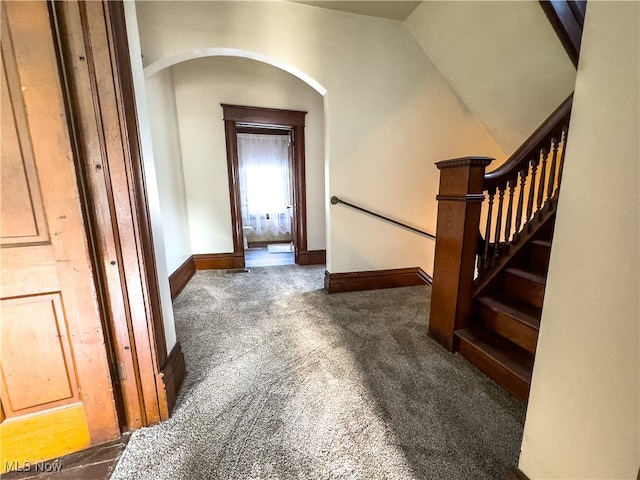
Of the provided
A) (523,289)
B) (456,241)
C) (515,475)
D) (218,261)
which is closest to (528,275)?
(523,289)

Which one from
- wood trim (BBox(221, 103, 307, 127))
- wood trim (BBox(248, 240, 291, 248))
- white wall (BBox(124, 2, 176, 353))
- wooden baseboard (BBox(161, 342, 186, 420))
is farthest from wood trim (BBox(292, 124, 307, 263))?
wooden baseboard (BBox(161, 342, 186, 420))

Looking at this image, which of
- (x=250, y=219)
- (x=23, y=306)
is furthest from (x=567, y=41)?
(x=250, y=219)

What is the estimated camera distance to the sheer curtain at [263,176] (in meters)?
4.94

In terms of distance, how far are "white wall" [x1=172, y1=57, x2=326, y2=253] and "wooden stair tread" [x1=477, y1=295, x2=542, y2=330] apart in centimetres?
258

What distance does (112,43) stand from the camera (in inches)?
35.4

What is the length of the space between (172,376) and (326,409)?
2.54 feet

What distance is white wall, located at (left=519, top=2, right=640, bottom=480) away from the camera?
0.53 meters

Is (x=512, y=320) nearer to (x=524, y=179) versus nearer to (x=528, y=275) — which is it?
(x=528, y=275)

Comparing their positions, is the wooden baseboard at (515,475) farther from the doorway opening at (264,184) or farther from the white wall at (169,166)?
the doorway opening at (264,184)

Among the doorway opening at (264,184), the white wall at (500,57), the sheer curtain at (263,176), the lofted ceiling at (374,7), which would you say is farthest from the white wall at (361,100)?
the sheer curtain at (263,176)

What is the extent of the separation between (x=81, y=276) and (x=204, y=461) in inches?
33.4

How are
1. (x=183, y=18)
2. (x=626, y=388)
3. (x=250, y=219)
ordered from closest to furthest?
(x=626, y=388)
(x=183, y=18)
(x=250, y=219)

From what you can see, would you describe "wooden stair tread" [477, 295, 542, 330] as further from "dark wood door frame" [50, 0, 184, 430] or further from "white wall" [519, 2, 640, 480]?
"dark wood door frame" [50, 0, 184, 430]

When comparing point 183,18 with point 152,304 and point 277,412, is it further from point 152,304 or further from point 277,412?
point 277,412
